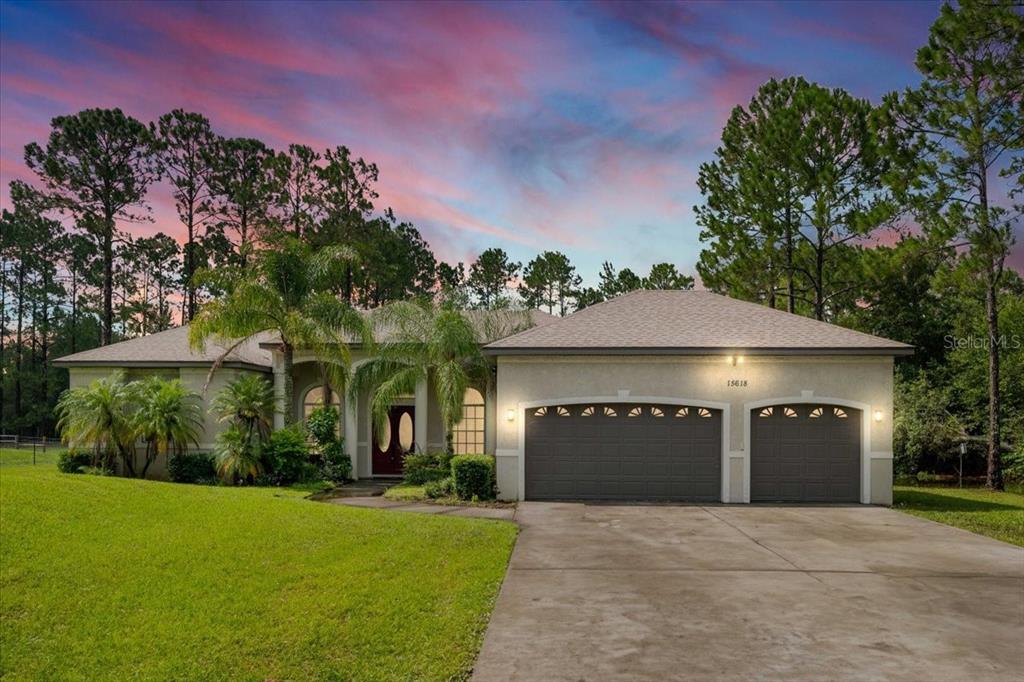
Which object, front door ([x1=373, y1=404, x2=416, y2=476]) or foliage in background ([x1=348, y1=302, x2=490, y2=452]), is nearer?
foliage in background ([x1=348, y1=302, x2=490, y2=452])

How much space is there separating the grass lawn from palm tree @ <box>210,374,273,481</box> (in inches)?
199

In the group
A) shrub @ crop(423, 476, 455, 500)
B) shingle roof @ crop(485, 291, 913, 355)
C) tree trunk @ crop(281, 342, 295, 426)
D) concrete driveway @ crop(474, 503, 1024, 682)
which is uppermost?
shingle roof @ crop(485, 291, 913, 355)

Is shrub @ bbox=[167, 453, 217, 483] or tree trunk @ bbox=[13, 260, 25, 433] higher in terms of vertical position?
tree trunk @ bbox=[13, 260, 25, 433]

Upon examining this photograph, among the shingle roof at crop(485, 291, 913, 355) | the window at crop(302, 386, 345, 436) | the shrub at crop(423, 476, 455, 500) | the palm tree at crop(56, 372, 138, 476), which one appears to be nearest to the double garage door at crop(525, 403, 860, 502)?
the shingle roof at crop(485, 291, 913, 355)

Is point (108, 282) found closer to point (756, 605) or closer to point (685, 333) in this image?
point (685, 333)

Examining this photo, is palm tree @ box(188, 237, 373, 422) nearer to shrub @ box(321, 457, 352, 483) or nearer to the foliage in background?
the foliage in background

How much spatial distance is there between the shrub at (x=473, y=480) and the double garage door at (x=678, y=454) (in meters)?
0.97

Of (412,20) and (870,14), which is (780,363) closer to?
(870,14)

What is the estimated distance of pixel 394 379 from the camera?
17219mm

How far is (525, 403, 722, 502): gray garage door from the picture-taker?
15.4m

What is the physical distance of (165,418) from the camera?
1753cm

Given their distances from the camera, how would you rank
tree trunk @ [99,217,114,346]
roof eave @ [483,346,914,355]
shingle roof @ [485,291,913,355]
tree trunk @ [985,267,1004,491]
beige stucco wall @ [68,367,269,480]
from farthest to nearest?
tree trunk @ [99,217,114,346], tree trunk @ [985,267,1004,491], beige stucco wall @ [68,367,269,480], shingle roof @ [485,291,913,355], roof eave @ [483,346,914,355]

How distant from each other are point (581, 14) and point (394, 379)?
31.6ft

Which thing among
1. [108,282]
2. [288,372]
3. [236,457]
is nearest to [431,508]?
[236,457]
